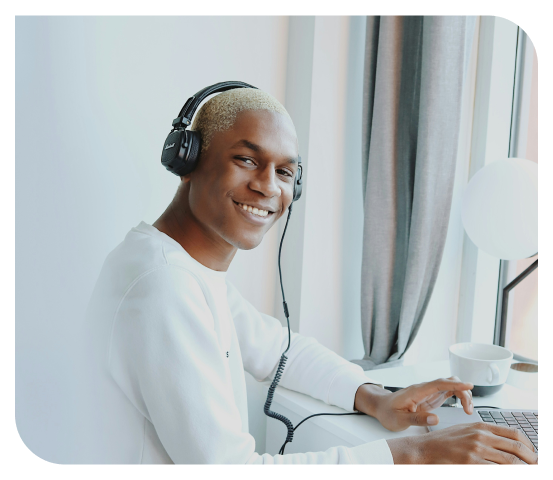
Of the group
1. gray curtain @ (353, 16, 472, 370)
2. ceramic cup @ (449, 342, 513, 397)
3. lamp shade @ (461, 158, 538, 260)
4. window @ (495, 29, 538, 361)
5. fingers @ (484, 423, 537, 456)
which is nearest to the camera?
fingers @ (484, 423, 537, 456)

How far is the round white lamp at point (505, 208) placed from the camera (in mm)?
1053

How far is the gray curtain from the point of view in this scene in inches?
50.3

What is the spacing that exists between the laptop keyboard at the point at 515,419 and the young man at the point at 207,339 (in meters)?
0.04

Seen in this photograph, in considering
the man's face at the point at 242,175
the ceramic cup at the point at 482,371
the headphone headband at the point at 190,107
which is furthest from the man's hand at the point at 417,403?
the headphone headband at the point at 190,107

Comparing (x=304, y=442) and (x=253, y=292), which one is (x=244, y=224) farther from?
(x=253, y=292)

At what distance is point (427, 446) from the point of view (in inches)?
27.6

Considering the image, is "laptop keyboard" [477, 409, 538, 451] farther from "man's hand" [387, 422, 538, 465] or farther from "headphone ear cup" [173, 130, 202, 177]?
"headphone ear cup" [173, 130, 202, 177]

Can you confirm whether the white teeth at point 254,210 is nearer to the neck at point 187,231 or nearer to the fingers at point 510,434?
the neck at point 187,231

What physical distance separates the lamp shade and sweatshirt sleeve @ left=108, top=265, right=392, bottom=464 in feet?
2.54

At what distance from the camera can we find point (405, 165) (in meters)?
1.37

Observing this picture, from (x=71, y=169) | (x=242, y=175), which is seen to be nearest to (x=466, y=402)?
(x=242, y=175)

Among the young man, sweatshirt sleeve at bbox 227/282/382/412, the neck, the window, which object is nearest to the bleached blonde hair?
the young man

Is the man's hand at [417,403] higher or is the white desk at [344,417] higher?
the man's hand at [417,403]
